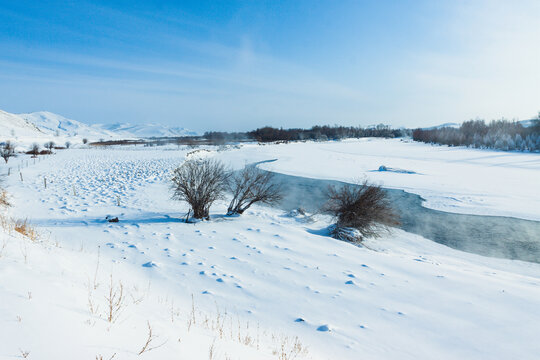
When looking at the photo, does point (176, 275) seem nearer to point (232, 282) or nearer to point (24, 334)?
point (232, 282)

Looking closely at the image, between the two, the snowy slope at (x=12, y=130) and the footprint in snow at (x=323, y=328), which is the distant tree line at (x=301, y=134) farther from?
the footprint in snow at (x=323, y=328)

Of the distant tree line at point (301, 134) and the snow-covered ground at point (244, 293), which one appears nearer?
the snow-covered ground at point (244, 293)

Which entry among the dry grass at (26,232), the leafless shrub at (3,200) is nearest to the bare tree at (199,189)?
the dry grass at (26,232)

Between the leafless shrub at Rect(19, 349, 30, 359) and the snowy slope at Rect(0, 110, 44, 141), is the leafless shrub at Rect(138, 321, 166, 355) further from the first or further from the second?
the snowy slope at Rect(0, 110, 44, 141)

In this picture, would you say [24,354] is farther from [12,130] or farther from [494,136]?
[12,130]

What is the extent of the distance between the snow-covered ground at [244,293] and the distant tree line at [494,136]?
239 feet

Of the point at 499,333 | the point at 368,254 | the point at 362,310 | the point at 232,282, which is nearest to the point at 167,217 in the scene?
the point at 232,282

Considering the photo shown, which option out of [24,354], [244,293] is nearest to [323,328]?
[244,293]

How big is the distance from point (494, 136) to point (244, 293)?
93244mm

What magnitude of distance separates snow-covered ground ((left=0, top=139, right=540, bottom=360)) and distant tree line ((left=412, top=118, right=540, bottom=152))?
7296cm

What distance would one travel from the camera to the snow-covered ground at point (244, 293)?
285 cm

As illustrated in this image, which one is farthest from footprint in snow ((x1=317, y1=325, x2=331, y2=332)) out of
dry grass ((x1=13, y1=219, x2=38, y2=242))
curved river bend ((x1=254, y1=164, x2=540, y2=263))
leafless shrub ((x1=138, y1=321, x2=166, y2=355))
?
curved river bend ((x1=254, y1=164, x2=540, y2=263))

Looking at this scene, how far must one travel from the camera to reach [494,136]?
250ft

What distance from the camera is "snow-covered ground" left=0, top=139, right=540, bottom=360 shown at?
9.34 feet
